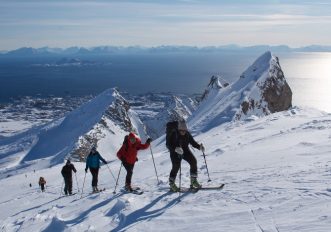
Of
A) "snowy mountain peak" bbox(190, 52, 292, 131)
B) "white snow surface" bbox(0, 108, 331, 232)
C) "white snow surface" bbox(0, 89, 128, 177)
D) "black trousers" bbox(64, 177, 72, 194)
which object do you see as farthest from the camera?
"white snow surface" bbox(0, 89, 128, 177)

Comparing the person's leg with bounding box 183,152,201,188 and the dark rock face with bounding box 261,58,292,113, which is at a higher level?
the person's leg with bounding box 183,152,201,188

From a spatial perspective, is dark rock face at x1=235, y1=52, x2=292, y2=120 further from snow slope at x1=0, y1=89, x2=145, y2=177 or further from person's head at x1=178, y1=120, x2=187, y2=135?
person's head at x1=178, y1=120, x2=187, y2=135

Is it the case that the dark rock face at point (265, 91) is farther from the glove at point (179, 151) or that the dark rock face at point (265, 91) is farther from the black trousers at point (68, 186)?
the glove at point (179, 151)

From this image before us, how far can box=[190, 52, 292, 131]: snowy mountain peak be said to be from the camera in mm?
52719

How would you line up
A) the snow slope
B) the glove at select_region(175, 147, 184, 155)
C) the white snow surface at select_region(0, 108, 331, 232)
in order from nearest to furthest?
the white snow surface at select_region(0, 108, 331, 232) < the glove at select_region(175, 147, 184, 155) < the snow slope

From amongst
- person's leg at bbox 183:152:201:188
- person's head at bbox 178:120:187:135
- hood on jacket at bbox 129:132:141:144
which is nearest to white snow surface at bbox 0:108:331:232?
person's leg at bbox 183:152:201:188

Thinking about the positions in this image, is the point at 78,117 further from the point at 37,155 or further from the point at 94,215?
the point at 94,215

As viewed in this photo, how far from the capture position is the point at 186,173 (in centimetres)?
1590

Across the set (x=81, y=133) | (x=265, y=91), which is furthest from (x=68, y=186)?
(x=81, y=133)

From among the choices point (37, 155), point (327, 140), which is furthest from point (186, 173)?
point (37, 155)

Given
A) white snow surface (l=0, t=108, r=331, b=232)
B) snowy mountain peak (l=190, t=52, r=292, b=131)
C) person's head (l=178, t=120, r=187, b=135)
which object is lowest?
snowy mountain peak (l=190, t=52, r=292, b=131)

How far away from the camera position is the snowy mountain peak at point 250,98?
52719 millimetres

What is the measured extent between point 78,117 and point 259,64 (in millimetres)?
50160

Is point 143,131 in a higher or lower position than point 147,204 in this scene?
lower
